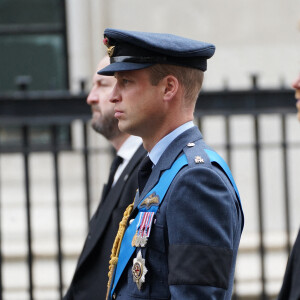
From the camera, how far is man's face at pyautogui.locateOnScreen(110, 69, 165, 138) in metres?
2.79

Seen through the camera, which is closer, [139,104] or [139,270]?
[139,270]

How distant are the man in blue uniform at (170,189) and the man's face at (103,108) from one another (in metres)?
0.90

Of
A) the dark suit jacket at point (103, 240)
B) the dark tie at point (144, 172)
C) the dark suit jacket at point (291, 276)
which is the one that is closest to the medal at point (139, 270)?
the dark tie at point (144, 172)

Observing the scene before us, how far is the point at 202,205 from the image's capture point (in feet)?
8.45

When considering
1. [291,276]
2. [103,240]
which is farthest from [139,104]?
[103,240]

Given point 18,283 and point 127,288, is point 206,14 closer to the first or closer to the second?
point 18,283

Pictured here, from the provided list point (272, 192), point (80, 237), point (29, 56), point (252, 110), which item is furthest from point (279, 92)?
point (29, 56)

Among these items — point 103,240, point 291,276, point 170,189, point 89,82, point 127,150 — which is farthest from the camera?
Result: point 89,82

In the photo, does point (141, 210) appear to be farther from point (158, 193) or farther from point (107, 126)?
point (107, 126)

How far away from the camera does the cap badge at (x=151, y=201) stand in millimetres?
2721

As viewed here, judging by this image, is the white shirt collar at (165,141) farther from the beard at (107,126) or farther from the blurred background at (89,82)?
the blurred background at (89,82)

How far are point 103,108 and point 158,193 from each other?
4.23 feet

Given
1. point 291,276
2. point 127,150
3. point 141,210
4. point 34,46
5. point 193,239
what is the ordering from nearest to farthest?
point 193,239, point 141,210, point 291,276, point 127,150, point 34,46

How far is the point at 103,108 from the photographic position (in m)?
3.96
